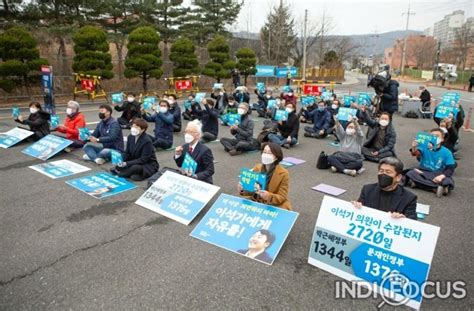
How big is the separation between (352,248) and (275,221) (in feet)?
2.97

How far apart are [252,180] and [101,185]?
123 inches

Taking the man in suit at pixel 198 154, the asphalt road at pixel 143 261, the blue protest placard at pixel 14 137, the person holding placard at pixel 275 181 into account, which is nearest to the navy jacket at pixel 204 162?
the man in suit at pixel 198 154

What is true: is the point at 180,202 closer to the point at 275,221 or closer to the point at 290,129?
the point at 275,221

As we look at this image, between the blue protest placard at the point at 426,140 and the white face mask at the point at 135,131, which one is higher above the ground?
the white face mask at the point at 135,131

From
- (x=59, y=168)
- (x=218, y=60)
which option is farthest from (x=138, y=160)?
(x=218, y=60)

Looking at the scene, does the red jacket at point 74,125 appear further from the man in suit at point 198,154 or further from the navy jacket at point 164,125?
the man in suit at point 198,154

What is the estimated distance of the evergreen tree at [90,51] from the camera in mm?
17625

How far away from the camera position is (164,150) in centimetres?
877

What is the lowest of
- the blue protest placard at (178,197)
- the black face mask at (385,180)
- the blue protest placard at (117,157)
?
the blue protest placard at (178,197)

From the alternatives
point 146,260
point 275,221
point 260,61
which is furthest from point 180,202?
point 260,61

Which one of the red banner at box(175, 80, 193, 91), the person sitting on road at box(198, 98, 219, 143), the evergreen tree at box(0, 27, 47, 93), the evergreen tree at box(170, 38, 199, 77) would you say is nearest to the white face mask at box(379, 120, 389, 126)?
the person sitting on road at box(198, 98, 219, 143)

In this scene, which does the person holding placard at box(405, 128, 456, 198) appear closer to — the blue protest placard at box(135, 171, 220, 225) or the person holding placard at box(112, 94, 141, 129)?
the blue protest placard at box(135, 171, 220, 225)

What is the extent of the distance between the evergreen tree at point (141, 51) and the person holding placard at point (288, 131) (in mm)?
13334

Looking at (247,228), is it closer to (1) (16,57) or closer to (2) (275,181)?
(2) (275,181)
